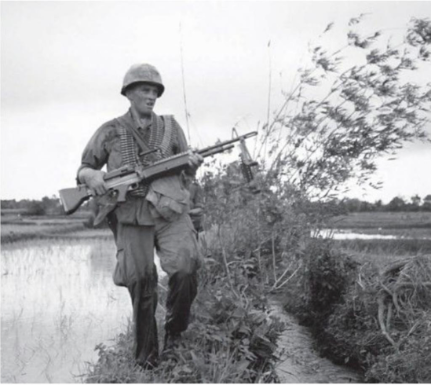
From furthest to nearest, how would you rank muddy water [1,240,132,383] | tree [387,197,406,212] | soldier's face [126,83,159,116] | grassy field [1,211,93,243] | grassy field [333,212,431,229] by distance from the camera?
grassy field [333,212,431,229]
grassy field [1,211,93,243]
tree [387,197,406,212]
muddy water [1,240,132,383]
soldier's face [126,83,159,116]

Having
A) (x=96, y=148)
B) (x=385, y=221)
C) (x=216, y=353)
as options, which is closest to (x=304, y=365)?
(x=216, y=353)

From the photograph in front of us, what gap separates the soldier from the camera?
16.1 ft

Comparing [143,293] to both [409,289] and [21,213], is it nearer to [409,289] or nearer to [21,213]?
[409,289]

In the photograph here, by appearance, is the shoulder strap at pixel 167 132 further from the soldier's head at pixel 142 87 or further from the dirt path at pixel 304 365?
the dirt path at pixel 304 365

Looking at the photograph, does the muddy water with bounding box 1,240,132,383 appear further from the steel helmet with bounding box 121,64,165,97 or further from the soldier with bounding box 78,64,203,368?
the steel helmet with bounding box 121,64,165,97

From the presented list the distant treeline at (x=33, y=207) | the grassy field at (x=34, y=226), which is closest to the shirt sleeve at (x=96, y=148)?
the grassy field at (x=34, y=226)

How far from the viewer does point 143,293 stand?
16.1 ft

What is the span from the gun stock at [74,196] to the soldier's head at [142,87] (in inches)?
29.0

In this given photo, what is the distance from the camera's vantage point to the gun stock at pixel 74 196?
5070mm

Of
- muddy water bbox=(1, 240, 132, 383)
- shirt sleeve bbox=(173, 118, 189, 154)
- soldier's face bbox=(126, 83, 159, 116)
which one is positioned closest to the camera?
soldier's face bbox=(126, 83, 159, 116)

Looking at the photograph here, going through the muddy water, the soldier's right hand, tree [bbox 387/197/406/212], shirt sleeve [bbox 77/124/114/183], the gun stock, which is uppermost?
shirt sleeve [bbox 77/124/114/183]

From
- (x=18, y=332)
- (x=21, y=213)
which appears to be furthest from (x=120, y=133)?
(x=21, y=213)

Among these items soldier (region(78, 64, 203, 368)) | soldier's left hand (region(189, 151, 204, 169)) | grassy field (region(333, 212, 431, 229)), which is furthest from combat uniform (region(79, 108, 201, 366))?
grassy field (region(333, 212, 431, 229))

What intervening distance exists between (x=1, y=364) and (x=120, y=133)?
288 cm
